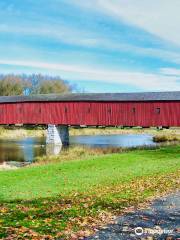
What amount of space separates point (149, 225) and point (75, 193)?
3902 millimetres

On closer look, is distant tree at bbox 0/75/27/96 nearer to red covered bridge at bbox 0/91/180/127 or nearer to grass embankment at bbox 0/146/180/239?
red covered bridge at bbox 0/91/180/127

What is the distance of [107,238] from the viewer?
6.32 m

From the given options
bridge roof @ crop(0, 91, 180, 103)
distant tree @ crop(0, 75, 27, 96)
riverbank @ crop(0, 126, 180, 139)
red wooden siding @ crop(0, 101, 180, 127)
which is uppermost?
distant tree @ crop(0, 75, 27, 96)

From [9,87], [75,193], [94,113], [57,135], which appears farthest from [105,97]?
[9,87]

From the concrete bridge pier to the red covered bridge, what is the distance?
74 cm

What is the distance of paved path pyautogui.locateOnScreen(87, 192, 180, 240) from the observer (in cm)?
640

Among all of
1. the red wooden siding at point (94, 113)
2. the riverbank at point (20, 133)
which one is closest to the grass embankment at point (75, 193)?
the red wooden siding at point (94, 113)

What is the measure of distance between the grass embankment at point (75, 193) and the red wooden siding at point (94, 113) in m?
19.1

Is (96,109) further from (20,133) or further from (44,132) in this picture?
(44,132)

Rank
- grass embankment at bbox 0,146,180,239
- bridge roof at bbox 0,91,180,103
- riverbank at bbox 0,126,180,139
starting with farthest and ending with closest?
riverbank at bbox 0,126,180,139 < bridge roof at bbox 0,91,180,103 < grass embankment at bbox 0,146,180,239

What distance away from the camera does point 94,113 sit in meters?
40.9

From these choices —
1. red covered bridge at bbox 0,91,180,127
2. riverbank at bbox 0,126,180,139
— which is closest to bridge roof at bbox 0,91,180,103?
→ red covered bridge at bbox 0,91,180,127

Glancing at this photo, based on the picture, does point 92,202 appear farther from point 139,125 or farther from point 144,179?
point 139,125

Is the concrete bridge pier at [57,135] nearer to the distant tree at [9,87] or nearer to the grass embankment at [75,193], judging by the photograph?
the grass embankment at [75,193]
